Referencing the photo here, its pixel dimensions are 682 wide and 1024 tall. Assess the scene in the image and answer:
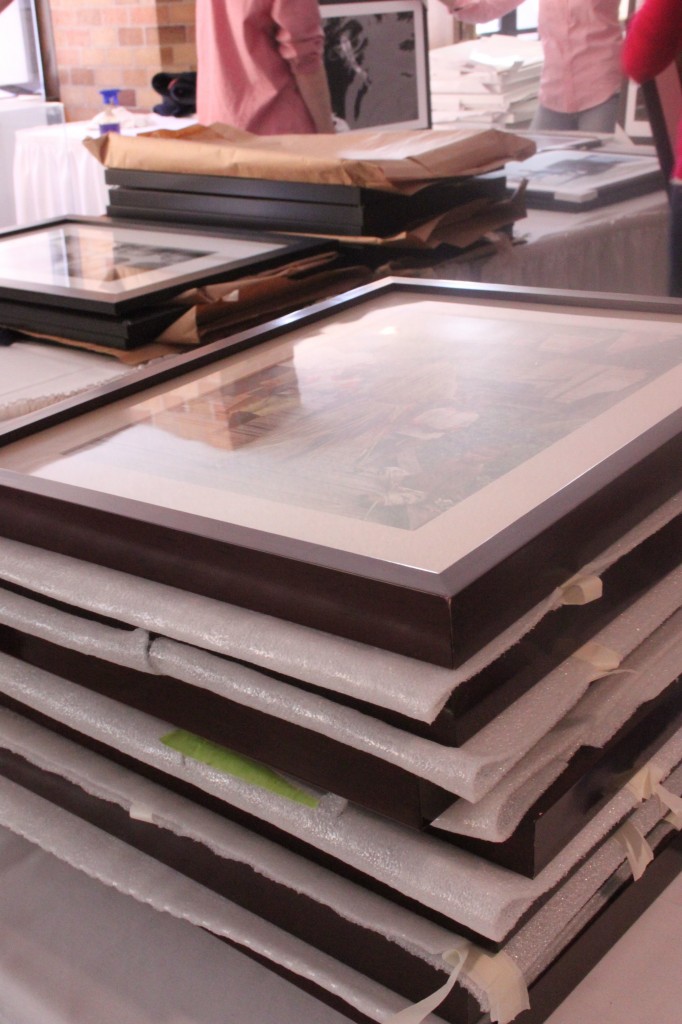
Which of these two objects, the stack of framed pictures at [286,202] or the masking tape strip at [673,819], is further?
the stack of framed pictures at [286,202]

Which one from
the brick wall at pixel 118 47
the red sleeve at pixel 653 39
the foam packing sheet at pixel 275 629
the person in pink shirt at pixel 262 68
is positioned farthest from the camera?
the brick wall at pixel 118 47

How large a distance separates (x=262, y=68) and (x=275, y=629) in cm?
221

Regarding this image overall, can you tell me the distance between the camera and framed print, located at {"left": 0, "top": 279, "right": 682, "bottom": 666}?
32 centimetres

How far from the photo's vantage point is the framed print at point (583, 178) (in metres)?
1.39

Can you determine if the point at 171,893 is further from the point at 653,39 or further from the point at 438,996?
the point at 653,39

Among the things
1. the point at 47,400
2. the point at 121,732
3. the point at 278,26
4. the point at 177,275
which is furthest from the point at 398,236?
the point at 278,26

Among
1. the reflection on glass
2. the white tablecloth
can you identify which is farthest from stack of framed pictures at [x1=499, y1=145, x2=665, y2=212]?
the white tablecloth

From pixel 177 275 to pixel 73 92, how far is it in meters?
3.72

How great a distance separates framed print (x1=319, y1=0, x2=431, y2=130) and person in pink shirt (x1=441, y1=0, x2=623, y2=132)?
1.51ft

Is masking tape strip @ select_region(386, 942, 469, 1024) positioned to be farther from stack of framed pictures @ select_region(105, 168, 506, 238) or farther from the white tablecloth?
the white tablecloth

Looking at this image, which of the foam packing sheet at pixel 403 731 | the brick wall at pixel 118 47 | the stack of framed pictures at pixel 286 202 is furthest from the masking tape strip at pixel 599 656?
the brick wall at pixel 118 47

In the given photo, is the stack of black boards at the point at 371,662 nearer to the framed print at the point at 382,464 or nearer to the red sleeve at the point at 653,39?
the framed print at the point at 382,464

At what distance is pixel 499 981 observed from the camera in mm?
342

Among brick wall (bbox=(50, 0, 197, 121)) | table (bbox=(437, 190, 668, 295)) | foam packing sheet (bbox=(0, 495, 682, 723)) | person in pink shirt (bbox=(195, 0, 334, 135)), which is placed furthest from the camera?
brick wall (bbox=(50, 0, 197, 121))
